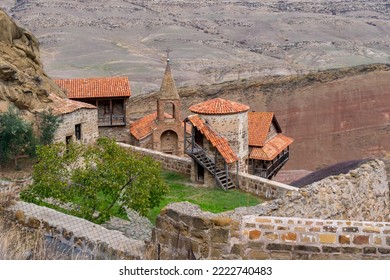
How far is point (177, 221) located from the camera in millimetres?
7715

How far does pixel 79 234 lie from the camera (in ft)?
27.5

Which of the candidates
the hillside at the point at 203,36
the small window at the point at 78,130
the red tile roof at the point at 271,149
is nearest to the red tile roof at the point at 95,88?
the small window at the point at 78,130

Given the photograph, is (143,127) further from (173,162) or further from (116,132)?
(173,162)

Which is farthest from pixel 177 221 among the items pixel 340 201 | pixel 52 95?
pixel 52 95

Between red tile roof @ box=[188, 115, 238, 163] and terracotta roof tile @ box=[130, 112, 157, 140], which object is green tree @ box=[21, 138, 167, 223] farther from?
terracotta roof tile @ box=[130, 112, 157, 140]

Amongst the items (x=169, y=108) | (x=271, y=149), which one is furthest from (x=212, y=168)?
(x=169, y=108)

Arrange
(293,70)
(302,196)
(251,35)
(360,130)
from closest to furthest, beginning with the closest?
(302,196)
(360,130)
(293,70)
(251,35)

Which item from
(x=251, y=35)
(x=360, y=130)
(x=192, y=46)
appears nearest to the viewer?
(x=360, y=130)

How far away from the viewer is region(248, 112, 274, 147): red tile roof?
29.0 meters

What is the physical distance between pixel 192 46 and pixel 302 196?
288 feet

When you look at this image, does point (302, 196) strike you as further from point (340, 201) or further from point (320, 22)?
point (320, 22)

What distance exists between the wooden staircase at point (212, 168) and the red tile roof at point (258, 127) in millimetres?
5073

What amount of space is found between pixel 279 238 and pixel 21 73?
21876 mm

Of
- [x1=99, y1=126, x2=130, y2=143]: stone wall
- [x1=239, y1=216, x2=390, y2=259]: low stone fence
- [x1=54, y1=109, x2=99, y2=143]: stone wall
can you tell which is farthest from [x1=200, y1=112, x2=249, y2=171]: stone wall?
[x1=239, y1=216, x2=390, y2=259]: low stone fence
